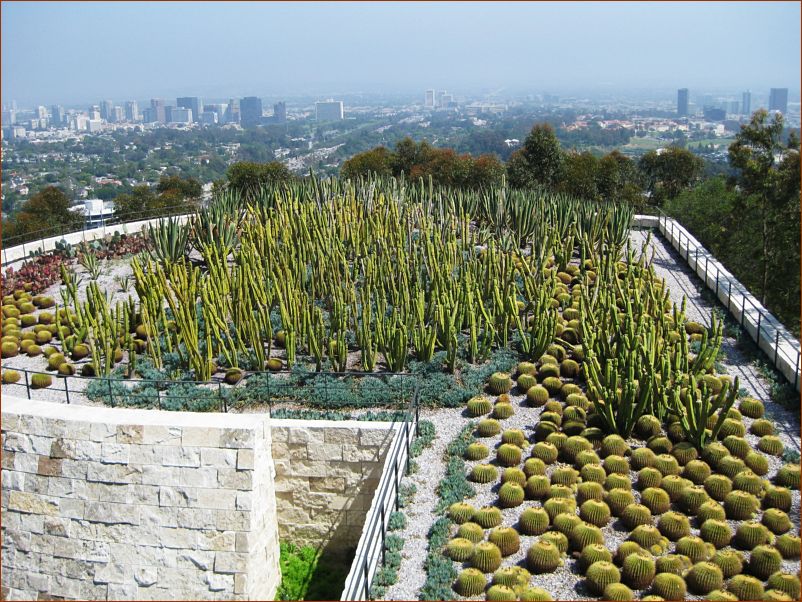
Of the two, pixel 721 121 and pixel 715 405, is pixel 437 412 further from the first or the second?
pixel 721 121

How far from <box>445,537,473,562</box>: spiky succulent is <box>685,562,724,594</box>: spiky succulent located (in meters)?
2.10

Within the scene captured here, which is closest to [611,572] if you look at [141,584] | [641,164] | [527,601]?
[527,601]

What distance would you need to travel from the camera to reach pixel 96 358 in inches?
494


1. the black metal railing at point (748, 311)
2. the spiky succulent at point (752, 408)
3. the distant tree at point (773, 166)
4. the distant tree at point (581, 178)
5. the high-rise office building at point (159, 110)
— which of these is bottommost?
the spiky succulent at point (752, 408)

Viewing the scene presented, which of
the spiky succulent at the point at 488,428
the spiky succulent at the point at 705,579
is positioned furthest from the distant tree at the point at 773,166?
the spiky succulent at the point at 705,579

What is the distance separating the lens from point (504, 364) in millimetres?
12500

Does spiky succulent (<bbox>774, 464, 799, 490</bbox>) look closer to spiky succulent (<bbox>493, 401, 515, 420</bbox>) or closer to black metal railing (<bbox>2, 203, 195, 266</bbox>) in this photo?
spiky succulent (<bbox>493, 401, 515, 420</bbox>)

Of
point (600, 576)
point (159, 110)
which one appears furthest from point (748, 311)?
point (159, 110)

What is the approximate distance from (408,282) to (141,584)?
7509mm

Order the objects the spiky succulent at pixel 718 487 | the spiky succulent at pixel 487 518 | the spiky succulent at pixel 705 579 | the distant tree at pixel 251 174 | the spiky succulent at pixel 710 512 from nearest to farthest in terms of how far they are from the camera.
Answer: the spiky succulent at pixel 705 579 < the spiky succulent at pixel 710 512 < the spiky succulent at pixel 487 518 < the spiky succulent at pixel 718 487 < the distant tree at pixel 251 174

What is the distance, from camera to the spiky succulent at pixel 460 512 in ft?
29.4

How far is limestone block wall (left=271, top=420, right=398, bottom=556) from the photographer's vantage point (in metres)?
10.3

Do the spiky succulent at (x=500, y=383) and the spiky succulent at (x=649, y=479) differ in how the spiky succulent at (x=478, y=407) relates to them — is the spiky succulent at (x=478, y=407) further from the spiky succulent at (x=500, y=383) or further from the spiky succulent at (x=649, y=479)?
the spiky succulent at (x=649, y=479)

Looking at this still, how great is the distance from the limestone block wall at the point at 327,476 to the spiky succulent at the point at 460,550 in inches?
81.7
